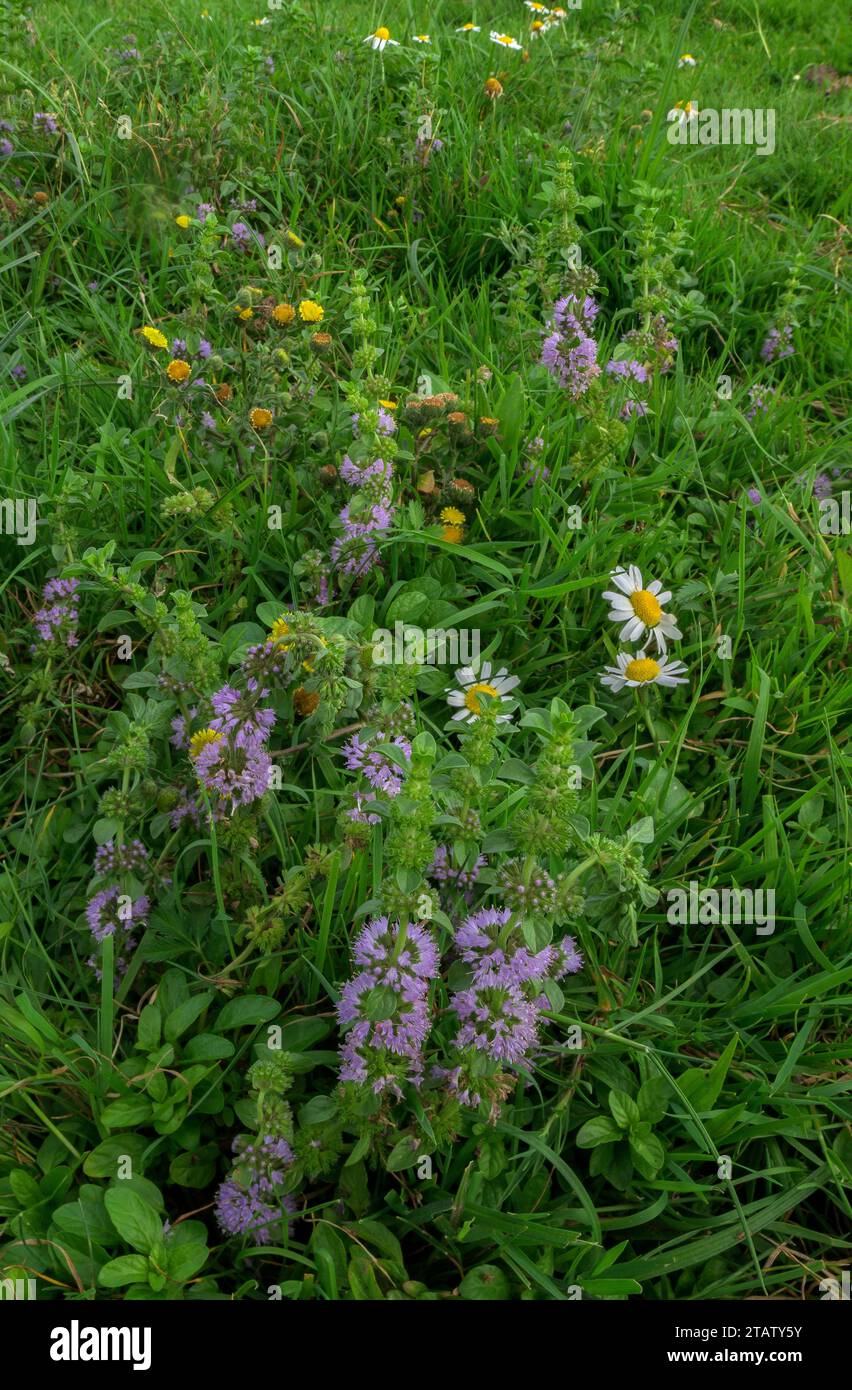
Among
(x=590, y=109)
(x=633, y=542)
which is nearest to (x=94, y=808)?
(x=633, y=542)

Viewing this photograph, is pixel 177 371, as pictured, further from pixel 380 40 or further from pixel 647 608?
pixel 380 40

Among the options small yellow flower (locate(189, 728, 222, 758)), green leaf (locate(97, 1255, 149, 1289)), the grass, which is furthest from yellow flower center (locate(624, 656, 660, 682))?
green leaf (locate(97, 1255, 149, 1289))

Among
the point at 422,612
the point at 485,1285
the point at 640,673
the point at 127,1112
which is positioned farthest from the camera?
the point at 422,612

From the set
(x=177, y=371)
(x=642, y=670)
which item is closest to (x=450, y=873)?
(x=642, y=670)

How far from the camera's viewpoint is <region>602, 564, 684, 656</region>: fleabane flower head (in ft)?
8.05

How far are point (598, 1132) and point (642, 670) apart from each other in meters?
1.00

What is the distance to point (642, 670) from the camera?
7.75 feet

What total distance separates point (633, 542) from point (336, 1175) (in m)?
1.64

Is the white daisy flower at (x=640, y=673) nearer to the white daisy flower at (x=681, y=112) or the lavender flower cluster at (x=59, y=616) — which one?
the lavender flower cluster at (x=59, y=616)

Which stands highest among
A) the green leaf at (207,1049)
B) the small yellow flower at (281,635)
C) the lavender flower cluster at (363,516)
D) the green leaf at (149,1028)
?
the lavender flower cluster at (363,516)

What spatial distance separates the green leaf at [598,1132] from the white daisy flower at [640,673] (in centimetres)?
93

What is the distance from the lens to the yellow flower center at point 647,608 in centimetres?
246

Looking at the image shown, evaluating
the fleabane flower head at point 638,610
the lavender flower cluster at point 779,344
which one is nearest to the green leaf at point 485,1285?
the fleabane flower head at point 638,610

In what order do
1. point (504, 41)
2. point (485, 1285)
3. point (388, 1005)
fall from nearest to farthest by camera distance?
point (388, 1005), point (485, 1285), point (504, 41)
